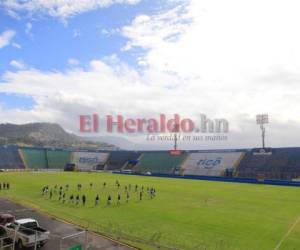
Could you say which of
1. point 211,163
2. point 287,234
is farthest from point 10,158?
point 287,234

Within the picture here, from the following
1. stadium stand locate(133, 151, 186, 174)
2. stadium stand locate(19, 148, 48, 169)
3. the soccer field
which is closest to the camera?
the soccer field

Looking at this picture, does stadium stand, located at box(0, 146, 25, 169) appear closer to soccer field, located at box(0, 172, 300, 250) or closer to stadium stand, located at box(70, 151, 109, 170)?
stadium stand, located at box(70, 151, 109, 170)

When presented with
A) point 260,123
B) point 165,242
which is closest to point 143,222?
point 165,242

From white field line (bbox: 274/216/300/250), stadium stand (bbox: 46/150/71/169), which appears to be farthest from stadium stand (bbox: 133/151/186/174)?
white field line (bbox: 274/216/300/250)

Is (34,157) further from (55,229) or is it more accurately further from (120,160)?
(55,229)

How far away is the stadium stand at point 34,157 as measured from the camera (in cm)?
11014

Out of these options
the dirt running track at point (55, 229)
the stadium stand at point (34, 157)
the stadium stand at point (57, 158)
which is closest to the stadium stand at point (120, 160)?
the stadium stand at point (57, 158)

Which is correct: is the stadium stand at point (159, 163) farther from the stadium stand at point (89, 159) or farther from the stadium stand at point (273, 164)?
the stadium stand at point (273, 164)

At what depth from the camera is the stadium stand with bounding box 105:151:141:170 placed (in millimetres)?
113188

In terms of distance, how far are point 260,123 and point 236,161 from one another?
2173 centimetres

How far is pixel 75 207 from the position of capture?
113 feet

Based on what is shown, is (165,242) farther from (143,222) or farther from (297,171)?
(297,171)

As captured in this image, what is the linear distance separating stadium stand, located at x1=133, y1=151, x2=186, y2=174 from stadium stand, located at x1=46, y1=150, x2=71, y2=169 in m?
28.0

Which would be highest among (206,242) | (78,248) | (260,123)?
(260,123)
